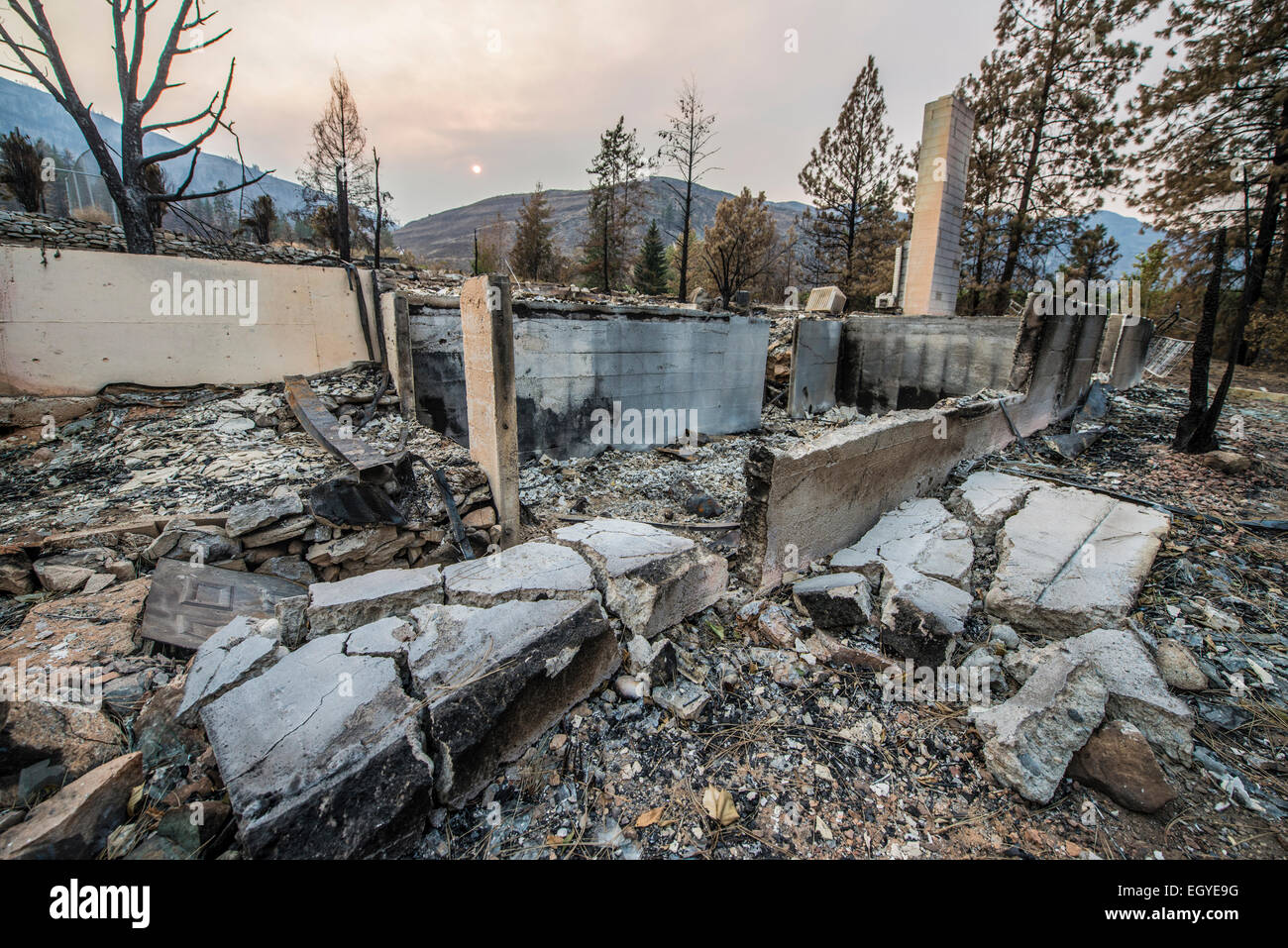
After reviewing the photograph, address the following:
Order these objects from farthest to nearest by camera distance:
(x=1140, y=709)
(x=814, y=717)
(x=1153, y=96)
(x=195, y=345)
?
(x=1153, y=96) < (x=195, y=345) < (x=814, y=717) < (x=1140, y=709)

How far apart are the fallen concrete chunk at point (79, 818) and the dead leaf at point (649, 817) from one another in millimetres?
1660

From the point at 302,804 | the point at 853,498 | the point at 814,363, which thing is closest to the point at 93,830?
the point at 302,804

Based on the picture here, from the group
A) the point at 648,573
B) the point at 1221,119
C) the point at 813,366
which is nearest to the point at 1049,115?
the point at 1221,119

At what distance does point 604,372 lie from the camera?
721cm

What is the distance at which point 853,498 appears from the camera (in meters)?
3.62

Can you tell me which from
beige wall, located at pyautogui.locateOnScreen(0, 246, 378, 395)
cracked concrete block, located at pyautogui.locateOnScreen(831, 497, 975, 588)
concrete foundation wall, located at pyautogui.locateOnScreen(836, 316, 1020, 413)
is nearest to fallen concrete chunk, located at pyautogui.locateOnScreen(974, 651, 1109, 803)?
cracked concrete block, located at pyautogui.locateOnScreen(831, 497, 975, 588)

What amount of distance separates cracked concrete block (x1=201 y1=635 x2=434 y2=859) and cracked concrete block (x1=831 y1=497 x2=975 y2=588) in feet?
8.93

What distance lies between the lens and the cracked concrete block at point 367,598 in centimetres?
210

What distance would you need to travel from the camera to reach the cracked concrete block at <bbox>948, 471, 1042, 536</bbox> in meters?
3.73

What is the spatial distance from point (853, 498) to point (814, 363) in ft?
23.0

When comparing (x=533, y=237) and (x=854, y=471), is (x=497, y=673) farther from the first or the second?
(x=533, y=237)
